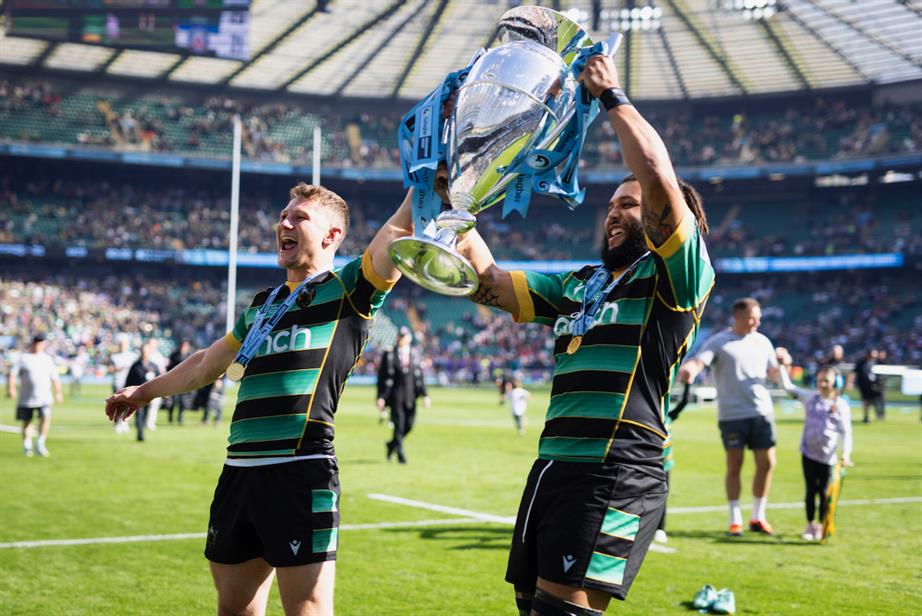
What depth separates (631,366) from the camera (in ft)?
11.0

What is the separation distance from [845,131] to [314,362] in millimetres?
53003

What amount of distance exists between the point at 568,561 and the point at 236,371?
146cm

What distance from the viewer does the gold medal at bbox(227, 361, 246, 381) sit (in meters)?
3.77

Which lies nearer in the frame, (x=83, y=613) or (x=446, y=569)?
(x=83, y=613)

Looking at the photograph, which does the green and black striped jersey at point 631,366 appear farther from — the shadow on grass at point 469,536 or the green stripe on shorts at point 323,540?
the shadow on grass at point 469,536

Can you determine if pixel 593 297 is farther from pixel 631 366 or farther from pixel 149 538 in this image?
pixel 149 538

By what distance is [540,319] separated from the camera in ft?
12.5

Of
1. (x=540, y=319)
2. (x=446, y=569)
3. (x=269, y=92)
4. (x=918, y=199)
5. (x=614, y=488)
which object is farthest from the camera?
(x=269, y=92)

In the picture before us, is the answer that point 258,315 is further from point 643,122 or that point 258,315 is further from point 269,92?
point 269,92

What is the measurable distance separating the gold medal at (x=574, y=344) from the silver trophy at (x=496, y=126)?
0.74 m

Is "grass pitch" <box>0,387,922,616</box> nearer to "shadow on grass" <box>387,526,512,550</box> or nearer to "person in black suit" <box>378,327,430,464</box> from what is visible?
"shadow on grass" <box>387,526,512,550</box>

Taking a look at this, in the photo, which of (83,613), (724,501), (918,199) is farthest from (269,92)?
(83,613)

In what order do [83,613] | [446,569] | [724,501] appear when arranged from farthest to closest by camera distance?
[724,501]
[446,569]
[83,613]

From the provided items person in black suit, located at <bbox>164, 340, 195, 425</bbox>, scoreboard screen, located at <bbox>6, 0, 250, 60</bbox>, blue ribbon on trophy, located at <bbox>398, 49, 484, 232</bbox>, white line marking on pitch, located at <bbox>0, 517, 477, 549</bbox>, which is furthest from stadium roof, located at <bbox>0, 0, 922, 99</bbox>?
blue ribbon on trophy, located at <bbox>398, 49, 484, 232</bbox>
